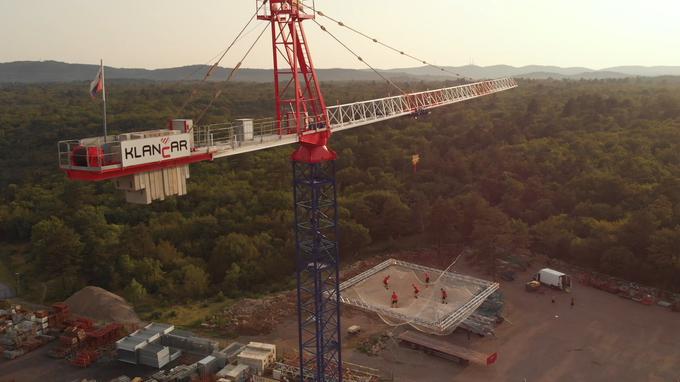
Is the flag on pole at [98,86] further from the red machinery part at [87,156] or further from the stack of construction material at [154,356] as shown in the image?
the stack of construction material at [154,356]

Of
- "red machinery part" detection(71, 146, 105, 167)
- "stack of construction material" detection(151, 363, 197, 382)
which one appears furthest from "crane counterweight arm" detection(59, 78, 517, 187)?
"stack of construction material" detection(151, 363, 197, 382)

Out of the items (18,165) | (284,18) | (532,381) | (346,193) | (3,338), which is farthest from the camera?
(18,165)

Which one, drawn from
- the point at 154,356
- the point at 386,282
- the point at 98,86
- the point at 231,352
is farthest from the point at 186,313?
the point at 98,86

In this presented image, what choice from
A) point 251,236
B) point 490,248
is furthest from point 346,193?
point 490,248

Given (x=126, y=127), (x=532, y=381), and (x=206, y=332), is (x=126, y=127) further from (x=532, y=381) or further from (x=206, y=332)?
(x=532, y=381)

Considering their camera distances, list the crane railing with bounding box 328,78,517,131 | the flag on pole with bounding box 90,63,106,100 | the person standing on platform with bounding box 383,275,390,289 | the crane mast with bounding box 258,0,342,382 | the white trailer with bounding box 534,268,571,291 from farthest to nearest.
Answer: the white trailer with bounding box 534,268,571,291 < the crane railing with bounding box 328,78,517,131 < the person standing on platform with bounding box 383,275,390,289 < the crane mast with bounding box 258,0,342,382 < the flag on pole with bounding box 90,63,106,100

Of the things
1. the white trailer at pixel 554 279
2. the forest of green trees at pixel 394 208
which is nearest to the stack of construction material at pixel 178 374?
the forest of green trees at pixel 394 208

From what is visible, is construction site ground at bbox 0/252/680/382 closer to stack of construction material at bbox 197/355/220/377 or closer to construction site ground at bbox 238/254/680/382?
construction site ground at bbox 238/254/680/382
